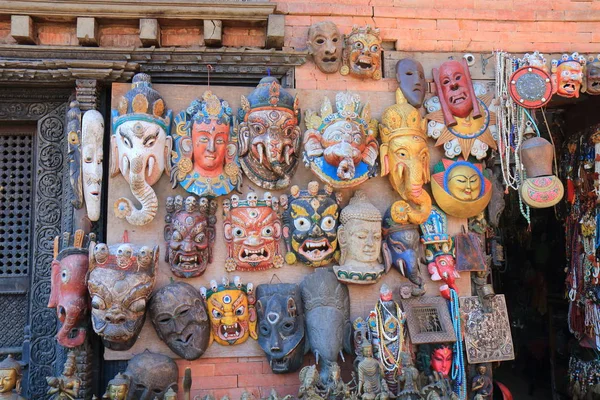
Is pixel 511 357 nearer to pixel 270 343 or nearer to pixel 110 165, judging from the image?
pixel 270 343

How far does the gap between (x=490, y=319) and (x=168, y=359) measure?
9.00 ft

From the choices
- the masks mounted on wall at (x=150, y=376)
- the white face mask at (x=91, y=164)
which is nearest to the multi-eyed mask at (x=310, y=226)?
the masks mounted on wall at (x=150, y=376)

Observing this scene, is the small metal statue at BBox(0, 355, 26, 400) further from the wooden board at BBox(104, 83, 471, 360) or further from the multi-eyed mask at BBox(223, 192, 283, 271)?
the multi-eyed mask at BBox(223, 192, 283, 271)

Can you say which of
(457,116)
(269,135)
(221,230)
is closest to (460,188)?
(457,116)

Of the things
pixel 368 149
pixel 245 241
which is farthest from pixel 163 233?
pixel 368 149

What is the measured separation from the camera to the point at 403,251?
446 centimetres

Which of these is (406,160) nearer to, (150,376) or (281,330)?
(281,330)

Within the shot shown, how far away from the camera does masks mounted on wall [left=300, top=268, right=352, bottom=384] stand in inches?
164

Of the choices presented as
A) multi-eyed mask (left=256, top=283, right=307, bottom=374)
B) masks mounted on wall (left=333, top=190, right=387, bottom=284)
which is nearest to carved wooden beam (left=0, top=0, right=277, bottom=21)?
masks mounted on wall (left=333, top=190, right=387, bottom=284)

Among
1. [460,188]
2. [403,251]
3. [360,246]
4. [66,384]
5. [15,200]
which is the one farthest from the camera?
[15,200]

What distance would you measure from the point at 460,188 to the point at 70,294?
10.8 ft

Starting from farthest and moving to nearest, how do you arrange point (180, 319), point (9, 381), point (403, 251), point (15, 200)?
point (15, 200) < point (403, 251) < point (180, 319) < point (9, 381)

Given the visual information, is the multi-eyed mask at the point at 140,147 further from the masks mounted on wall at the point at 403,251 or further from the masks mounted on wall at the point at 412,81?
the masks mounted on wall at the point at 412,81

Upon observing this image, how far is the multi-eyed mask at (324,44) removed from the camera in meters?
4.65
